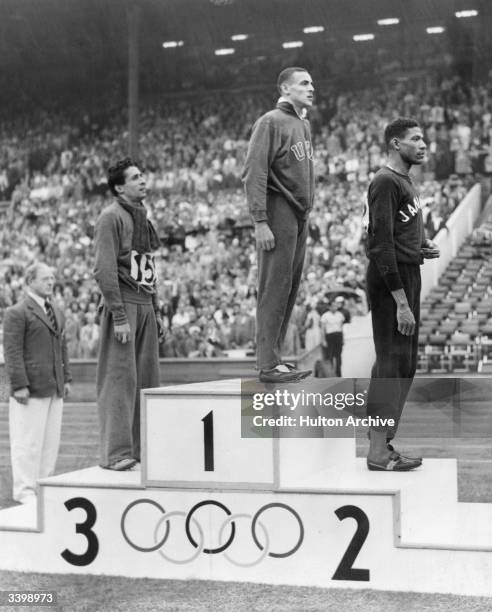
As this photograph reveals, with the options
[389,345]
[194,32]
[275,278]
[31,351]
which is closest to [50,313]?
[31,351]

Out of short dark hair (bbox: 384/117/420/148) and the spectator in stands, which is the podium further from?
the spectator in stands

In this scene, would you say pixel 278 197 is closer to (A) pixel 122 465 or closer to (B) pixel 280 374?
(B) pixel 280 374

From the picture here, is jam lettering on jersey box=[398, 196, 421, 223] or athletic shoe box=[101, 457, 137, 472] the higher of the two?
jam lettering on jersey box=[398, 196, 421, 223]

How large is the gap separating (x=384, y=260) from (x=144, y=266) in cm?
146

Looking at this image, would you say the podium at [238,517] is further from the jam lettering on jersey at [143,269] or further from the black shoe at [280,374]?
the jam lettering on jersey at [143,269]

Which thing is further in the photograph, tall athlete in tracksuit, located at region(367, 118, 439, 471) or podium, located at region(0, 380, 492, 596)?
tall athlete in tracksuit, located at region(367, 118, 439, 471)

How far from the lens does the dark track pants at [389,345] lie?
525 cm

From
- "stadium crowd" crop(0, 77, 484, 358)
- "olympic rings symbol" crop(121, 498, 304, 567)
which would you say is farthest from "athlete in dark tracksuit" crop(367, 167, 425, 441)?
"stadium crowd" crop(0, 77, 484, 358)

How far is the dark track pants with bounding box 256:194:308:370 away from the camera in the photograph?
539 cm

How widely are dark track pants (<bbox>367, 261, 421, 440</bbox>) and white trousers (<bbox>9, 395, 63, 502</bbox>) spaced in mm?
2809

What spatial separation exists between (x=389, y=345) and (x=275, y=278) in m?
0.64

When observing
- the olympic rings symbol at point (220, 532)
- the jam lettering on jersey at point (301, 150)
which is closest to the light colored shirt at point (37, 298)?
the olympic rings symbol at point (220, 532)
